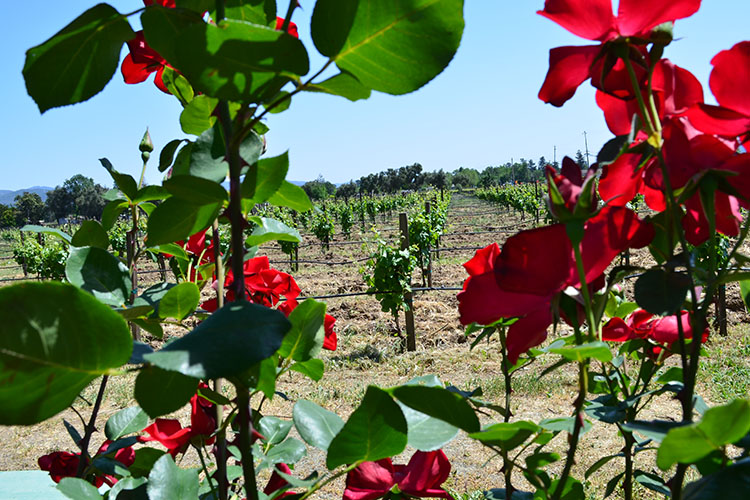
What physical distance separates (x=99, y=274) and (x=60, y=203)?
186ft

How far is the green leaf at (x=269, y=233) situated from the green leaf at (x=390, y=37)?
0.24 m

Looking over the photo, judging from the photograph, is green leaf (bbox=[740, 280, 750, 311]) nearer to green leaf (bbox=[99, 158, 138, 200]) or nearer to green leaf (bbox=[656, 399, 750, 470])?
green leaf (bbox=[656, 399, 750, 470])

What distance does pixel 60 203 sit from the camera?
49.5 metres


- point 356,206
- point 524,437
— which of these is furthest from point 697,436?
point 356,206

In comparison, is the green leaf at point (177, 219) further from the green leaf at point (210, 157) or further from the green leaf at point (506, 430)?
the green leaf at point (506, 430)

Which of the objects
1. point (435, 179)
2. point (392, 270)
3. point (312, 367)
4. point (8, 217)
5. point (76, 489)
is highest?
point (435, 179)

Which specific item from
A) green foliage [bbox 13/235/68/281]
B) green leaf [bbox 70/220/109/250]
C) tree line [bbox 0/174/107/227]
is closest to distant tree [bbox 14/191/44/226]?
tree line [bbox 0/174/107/227]

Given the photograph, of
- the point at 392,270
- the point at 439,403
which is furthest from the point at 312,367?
the point at 392,270

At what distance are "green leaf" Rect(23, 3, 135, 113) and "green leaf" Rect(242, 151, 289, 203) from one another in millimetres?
95

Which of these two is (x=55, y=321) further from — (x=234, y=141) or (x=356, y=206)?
(x=356, y=206)

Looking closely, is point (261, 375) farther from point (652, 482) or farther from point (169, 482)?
point (652, 482)

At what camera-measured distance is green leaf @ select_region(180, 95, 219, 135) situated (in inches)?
18.0

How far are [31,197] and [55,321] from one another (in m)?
56.5

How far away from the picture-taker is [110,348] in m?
0.24
